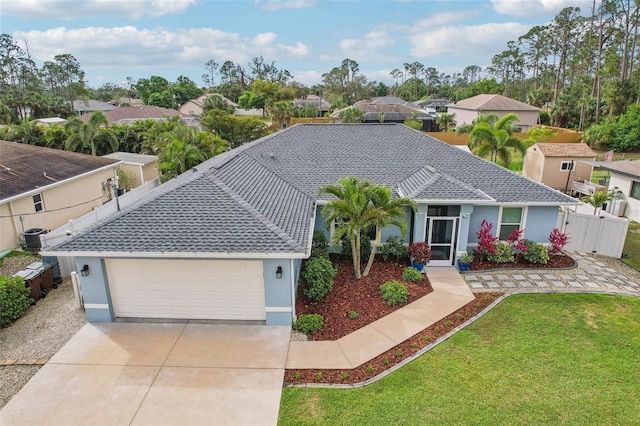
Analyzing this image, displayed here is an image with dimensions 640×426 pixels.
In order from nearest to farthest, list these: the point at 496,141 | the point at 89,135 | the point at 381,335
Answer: the point at 381,335, the point at 496,141, the point at 89,135

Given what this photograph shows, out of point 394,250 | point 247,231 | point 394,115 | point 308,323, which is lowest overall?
point 308,323

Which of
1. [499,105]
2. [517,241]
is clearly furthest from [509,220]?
[499,105]

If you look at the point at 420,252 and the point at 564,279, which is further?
the point at 420,252

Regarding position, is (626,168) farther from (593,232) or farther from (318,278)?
(318,278)

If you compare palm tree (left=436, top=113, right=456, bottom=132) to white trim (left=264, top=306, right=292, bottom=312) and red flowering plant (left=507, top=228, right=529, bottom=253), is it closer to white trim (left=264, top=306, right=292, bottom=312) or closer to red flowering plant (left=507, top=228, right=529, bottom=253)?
red flowering plant (left=507, top=228, right=529, bottom=253)

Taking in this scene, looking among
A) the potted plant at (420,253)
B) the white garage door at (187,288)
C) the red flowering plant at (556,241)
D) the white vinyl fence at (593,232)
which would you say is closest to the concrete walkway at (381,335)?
the potted plant at (420,253)

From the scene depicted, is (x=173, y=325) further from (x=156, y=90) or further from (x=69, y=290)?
(x=156, y=90)

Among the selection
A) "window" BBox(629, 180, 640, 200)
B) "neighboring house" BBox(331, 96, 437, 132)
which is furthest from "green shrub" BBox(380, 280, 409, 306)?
"neighboring house" BBox(331, 96, 437, 132)
